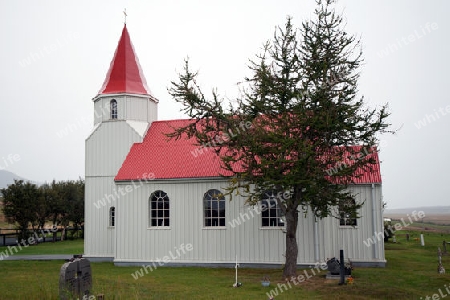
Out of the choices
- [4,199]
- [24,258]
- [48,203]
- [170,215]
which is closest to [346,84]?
[170,215]

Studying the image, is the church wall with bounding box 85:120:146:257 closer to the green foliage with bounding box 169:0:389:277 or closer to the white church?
the white church

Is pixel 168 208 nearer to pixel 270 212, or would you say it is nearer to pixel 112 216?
pixel 112 216

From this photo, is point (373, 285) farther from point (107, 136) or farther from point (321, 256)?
point (107, 136)

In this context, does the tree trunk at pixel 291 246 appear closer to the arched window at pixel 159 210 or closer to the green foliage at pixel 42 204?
the arched window at pixel 159 210

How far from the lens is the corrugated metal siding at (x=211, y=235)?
1933 cm

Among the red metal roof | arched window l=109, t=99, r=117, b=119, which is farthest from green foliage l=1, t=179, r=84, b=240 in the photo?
the red metal roof

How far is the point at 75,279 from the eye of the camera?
12.4 metres

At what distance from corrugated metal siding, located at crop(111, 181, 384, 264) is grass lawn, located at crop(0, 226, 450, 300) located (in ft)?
A: 3.13

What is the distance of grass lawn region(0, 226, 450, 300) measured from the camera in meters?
13.3

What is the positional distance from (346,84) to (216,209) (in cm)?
864

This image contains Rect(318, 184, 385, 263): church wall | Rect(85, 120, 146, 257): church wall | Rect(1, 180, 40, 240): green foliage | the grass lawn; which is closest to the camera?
the grass lawn

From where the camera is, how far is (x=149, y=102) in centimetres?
2508

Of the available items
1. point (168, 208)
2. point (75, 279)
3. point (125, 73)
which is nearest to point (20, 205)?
point (125, 73)

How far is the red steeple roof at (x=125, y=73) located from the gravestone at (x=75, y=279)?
13333 mm
